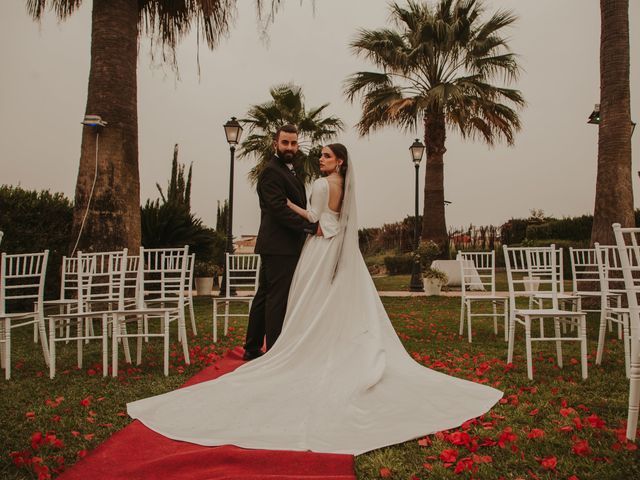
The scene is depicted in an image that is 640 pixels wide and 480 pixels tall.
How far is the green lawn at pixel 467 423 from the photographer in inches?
96.8

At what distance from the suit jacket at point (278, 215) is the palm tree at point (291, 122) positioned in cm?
1289

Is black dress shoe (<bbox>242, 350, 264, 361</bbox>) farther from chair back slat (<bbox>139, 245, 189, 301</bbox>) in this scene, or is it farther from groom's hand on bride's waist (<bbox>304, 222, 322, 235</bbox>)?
groom's hand on bride's waist (<bbox>304, 222, 322, 235</bbox>)

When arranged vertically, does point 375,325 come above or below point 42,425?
above

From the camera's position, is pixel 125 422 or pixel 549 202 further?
pixel 549 202

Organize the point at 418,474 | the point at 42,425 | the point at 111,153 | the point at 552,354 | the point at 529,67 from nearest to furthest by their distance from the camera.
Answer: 1. the point at 418,474
2. the point at 42,425
3. the point at 552,354
4. the point at 111,153
5. the point at 529,67

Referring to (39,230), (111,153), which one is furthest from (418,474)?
(39,230)

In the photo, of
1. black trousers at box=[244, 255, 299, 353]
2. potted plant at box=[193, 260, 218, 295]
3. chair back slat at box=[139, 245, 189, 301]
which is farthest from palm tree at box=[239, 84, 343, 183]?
black trousers at box=[244, 255, 299, 353]

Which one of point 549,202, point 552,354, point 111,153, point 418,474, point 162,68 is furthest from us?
point 549,202

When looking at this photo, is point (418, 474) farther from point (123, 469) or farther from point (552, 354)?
point (552, 354)

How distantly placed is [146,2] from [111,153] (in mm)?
3015

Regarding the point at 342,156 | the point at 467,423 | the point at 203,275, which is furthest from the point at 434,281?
the point at 467,423

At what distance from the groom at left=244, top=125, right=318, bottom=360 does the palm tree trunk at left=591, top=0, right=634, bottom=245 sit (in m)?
6.12

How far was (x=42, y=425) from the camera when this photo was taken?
3166 mm

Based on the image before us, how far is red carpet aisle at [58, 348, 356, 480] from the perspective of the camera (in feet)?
7.63
